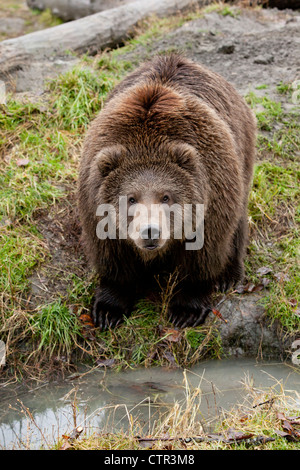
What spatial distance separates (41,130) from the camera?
24.2ft

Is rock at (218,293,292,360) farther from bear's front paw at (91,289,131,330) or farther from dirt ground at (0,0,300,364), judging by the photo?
dirt ground at (0,0,300,364)

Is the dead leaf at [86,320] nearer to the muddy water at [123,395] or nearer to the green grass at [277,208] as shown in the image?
the muddy water at [123,395]

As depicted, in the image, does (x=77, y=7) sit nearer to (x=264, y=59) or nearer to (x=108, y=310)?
(x=264, y=59)

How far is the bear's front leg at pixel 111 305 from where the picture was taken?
226 inches

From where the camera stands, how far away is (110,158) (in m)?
4.87

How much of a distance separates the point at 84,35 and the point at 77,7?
10.2 ft

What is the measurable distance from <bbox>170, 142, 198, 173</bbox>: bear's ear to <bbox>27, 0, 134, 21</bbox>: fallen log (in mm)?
7303

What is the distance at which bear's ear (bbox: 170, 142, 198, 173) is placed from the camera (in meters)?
4.83

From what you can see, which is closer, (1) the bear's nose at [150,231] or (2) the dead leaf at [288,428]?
(2) the dead leaf at [288,428]

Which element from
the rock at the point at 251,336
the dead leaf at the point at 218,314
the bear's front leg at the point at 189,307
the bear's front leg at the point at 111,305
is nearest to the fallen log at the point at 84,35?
the bear's front leg at the point at 111,305

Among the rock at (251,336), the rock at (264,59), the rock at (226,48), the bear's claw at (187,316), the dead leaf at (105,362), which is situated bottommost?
the dead leaf at (105,362)

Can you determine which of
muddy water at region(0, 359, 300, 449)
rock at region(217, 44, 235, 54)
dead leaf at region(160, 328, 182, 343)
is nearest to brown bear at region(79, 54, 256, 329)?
dead leaf at region(160, 328, 182, 343)
